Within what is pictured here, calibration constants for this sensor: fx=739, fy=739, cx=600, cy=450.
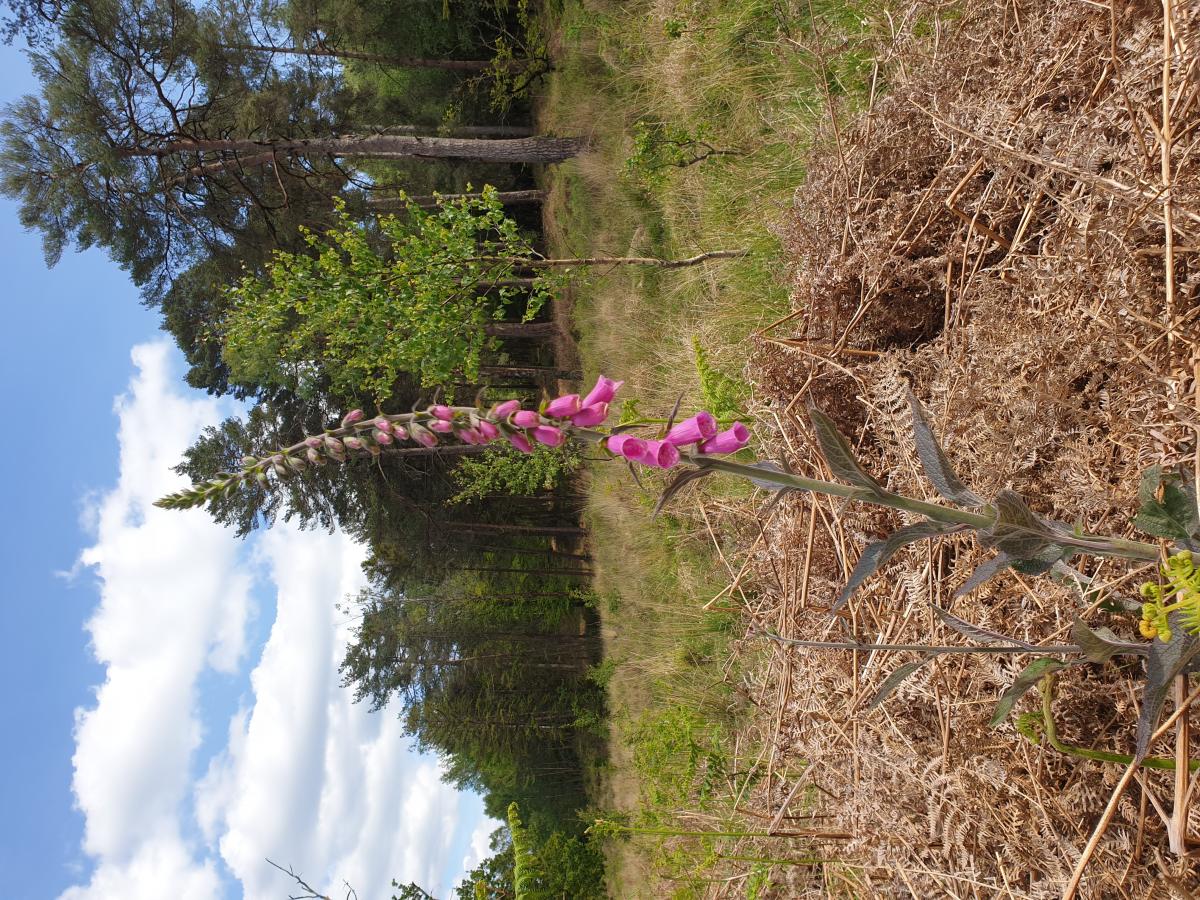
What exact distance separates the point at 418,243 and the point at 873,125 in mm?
4948

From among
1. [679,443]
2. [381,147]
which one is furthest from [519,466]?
[679,443]

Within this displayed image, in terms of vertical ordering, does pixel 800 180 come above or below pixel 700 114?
below

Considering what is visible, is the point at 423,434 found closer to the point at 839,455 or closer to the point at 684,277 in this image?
the point at 839,455

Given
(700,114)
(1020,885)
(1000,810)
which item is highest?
(700,114)

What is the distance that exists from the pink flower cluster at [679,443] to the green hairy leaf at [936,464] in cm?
40

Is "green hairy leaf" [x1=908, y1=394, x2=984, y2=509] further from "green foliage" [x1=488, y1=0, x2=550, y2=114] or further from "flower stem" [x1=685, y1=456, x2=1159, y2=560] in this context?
"green foliage" [x1=488, y1=0, x2=550, y2=114]

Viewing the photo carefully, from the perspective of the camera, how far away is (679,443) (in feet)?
5.94

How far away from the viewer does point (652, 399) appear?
792 cm

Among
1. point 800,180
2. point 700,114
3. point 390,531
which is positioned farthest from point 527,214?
point 800,180

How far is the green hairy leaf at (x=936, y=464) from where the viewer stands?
174cm

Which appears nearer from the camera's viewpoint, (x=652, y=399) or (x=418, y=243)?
(x=418, y=243)

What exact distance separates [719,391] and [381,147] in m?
7.26

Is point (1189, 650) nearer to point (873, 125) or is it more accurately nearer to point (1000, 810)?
point (1000, 810)

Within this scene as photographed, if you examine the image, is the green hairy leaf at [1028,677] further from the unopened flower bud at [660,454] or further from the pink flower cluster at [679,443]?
the unopened flower bud at [660,454]
